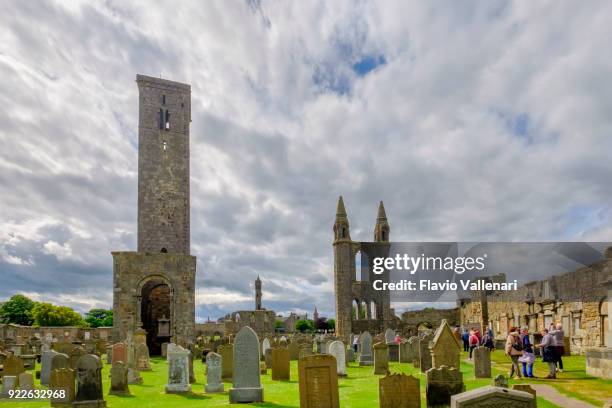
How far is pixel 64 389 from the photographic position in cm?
1190

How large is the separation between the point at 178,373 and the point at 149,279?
15.6 meters

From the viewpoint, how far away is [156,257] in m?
28.8

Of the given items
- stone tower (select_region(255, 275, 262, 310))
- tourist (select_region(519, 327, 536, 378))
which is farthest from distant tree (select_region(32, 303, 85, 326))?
tourist (select_region(519, 327, 536, 378))

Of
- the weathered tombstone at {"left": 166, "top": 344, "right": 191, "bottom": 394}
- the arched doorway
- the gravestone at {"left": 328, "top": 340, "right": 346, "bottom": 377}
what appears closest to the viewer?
A: the weathered tombstone at {"left": 166, "top": 344, "right": 191, "bottom": 394}

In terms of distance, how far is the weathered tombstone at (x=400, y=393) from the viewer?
9.11 meters

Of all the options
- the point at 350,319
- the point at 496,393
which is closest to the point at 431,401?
the point at 496,393

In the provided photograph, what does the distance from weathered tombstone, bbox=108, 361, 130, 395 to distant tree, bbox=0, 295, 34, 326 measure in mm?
62333

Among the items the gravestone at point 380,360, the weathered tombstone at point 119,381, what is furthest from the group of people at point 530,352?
the weathered tombstone at point 119,381

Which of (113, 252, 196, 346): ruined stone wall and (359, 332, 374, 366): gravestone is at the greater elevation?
(113, 252, 196, 346): ruined stone wall

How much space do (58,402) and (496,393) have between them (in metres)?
9.08

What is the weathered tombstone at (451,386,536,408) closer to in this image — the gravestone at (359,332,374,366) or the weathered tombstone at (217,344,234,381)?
the weathered tombstone at (217,344,234,381)

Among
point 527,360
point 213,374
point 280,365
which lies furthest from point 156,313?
point 527,360

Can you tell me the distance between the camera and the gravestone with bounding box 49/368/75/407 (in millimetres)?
11539

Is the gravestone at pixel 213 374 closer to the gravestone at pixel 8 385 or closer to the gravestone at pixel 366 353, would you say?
the gravestone at pixel 8 385
